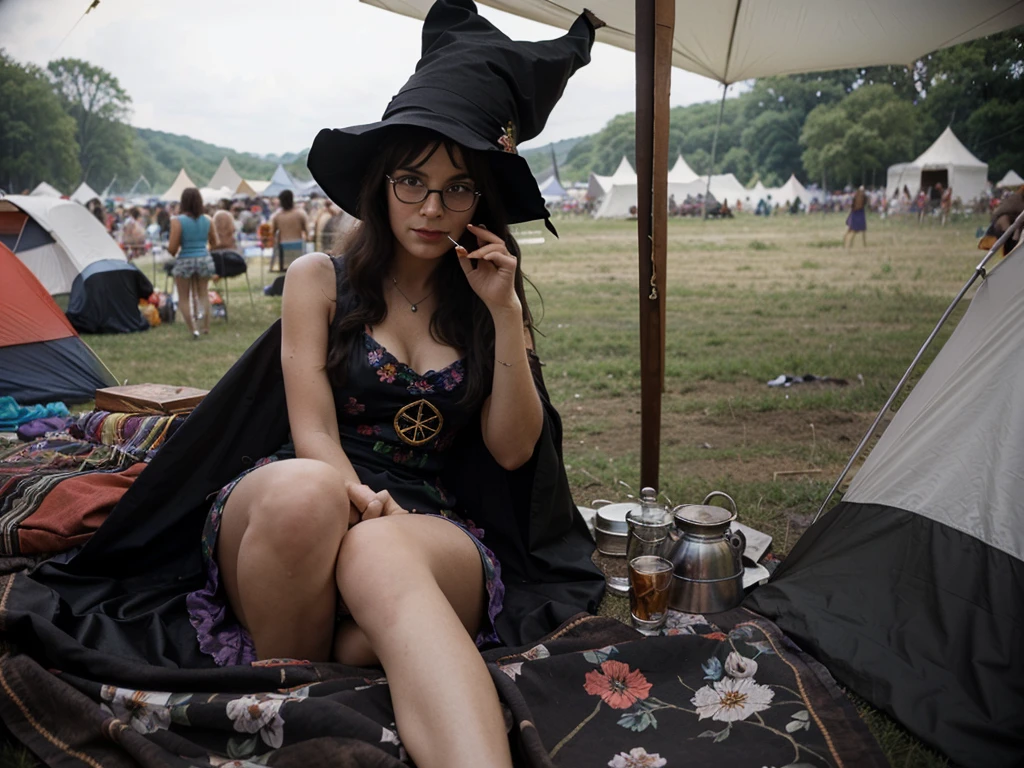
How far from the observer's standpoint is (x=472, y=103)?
1988 mm

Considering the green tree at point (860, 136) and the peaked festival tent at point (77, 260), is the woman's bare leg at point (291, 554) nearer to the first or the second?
the peaked festival tent at point (77, 260)

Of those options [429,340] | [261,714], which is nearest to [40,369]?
[429,340]

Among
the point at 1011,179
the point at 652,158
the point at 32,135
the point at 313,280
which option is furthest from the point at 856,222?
the point at 32,135

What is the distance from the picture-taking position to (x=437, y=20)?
226cm

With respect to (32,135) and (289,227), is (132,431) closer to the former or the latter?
(289,227)

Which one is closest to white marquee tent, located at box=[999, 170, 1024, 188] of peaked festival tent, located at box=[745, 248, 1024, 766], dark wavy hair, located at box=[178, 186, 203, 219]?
peaked festival tent, located at box=[745, 248, 1024, 766]

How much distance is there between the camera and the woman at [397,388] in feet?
5.47

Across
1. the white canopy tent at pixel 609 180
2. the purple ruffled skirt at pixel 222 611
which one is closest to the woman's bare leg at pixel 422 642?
the purple ruffled skirt at pixel 222 611

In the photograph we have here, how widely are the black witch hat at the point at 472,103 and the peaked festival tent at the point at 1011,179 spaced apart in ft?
27.6

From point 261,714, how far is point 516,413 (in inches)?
35.5

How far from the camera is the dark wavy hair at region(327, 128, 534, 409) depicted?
6.76 feet

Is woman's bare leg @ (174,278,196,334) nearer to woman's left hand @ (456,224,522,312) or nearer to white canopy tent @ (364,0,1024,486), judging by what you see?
white canopy tent @ (364,0,1024,486)

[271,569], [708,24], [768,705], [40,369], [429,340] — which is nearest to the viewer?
[271,569]

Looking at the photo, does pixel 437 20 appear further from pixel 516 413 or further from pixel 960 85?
pixel 960 85
